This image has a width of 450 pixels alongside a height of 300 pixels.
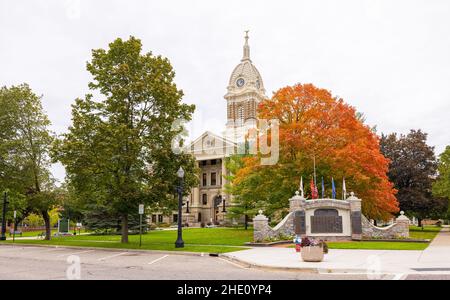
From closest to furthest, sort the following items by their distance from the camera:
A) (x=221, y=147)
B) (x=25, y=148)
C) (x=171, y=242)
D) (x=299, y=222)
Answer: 1. (x=299, y=222)
2. (x=171, y=242)
3. (x=25, y=148)
4. (x=221, y=147)

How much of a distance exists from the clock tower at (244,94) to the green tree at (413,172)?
36.4 m

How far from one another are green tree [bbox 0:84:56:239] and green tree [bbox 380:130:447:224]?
4002 centimetres

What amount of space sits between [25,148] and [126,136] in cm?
1458

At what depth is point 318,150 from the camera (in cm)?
2942

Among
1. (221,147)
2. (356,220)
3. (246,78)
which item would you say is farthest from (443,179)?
(246,78)

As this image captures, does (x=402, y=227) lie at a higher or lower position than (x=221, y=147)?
lower

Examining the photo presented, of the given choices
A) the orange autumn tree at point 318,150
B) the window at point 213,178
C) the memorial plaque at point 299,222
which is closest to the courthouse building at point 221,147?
the window at point 213,178


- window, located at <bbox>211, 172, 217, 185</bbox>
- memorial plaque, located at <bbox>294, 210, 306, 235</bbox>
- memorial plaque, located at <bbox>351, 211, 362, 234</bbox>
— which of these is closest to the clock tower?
window, located at <bbox>211, 172, 217, 185</bbox>

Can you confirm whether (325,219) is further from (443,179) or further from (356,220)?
(443,179)

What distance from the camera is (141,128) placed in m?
26.0

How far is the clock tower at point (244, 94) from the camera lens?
287ft

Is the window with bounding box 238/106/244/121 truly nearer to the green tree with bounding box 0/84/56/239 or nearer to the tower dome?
the tower dome

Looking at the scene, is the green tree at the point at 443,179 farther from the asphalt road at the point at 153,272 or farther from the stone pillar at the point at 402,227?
the asphalt road at the point at 153,272

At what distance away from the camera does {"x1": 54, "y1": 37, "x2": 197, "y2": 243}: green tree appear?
2452cm
